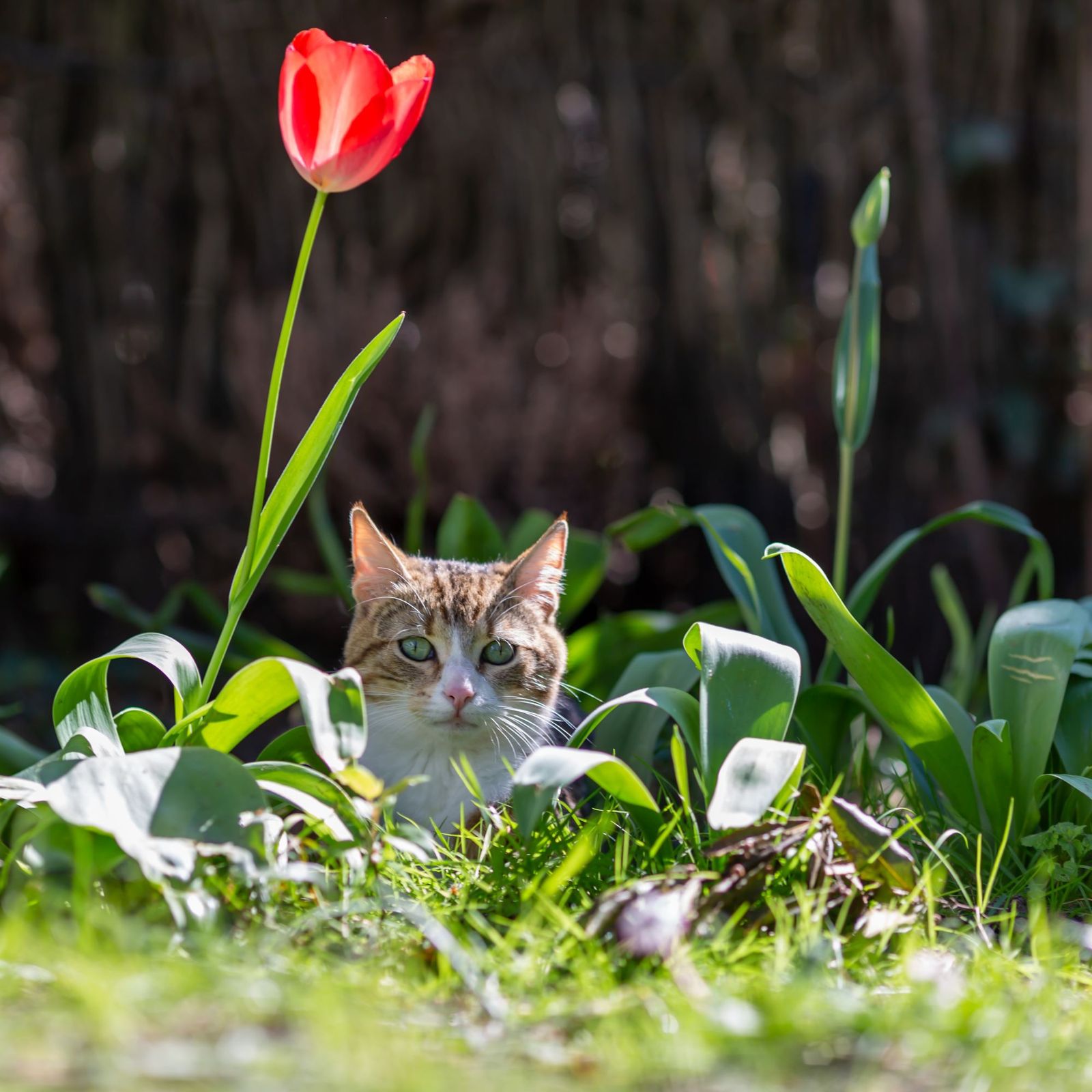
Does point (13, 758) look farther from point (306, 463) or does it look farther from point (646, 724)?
point (646, 724)

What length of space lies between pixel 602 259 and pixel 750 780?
259 cm

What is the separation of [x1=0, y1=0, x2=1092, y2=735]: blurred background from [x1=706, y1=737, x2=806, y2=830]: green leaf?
2099 millimetres

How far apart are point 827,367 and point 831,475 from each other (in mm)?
363

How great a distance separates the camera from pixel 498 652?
7.37ft

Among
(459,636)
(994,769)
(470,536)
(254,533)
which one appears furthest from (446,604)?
(994,769)

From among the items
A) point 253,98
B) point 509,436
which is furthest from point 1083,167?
point 253,98

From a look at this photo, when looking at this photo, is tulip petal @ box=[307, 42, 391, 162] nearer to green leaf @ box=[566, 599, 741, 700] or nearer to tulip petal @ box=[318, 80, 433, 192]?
tulip petal @ box=[318, 80, 433, 192]

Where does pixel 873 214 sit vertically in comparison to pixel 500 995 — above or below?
above

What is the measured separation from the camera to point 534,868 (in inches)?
65.4

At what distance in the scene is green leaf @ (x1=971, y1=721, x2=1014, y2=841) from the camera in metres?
1.84

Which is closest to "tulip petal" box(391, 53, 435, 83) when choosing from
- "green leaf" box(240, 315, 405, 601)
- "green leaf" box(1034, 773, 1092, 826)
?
"green leaf" box(240, 315, 405, 601)

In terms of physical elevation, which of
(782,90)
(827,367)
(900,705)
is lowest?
(900,705)

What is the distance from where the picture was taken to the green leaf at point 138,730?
1798 mm

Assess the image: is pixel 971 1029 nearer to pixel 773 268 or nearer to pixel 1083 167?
pixel 773 268
